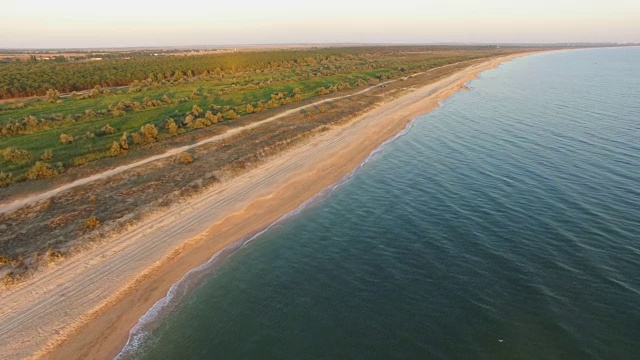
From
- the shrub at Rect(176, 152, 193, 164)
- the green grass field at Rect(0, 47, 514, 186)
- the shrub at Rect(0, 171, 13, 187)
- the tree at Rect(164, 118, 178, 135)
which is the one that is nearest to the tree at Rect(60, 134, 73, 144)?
the green grass field at Rect(0, 47, 514, 186)

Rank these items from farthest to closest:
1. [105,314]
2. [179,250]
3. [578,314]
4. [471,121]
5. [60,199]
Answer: [471,121] → [60,199] → [179,250] → [105,314] → [578,314]

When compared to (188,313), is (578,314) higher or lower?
higher

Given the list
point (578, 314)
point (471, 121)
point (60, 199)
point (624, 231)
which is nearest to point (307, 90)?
point (471, 121)

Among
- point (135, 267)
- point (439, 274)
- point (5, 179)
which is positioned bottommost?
point (135, 267)

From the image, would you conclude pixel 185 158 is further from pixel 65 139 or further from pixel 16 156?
pixel 16 156

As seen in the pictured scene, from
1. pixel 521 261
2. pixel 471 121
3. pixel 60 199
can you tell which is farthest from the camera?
pixel 471 121

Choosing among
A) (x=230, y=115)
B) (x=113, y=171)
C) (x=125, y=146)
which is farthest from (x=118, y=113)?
(x=113, y=171)

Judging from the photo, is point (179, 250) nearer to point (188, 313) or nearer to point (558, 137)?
point (188, 313)
